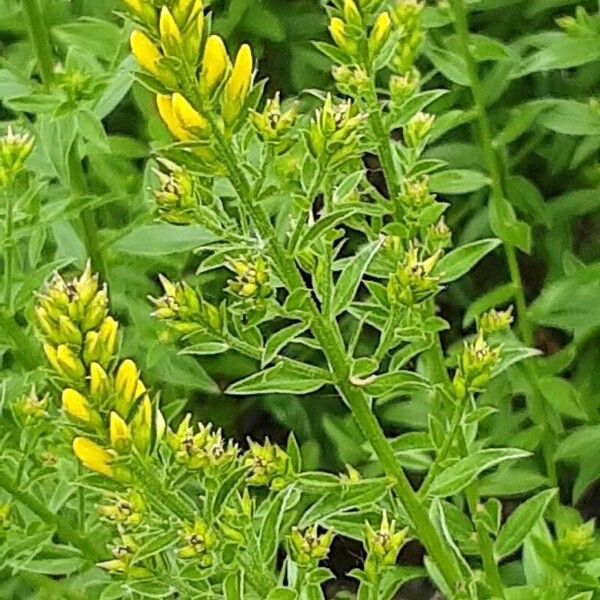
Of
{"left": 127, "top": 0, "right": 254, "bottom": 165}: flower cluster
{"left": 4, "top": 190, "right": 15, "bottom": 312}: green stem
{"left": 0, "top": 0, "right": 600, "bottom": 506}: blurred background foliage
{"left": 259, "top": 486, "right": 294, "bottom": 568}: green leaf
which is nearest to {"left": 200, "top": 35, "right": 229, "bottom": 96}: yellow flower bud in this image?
{"left": 127, "top": 0, "right": 254, "bottom": 165}: flower cluster

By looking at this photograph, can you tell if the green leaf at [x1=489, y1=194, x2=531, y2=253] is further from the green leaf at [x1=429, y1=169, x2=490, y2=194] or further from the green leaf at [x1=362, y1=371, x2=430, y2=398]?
the green leaf at [x1=362, y1=371, x2=430, y2=398]

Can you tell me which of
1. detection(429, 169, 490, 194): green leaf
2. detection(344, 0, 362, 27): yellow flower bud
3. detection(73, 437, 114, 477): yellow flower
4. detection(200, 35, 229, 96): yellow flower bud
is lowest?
detection(429, 169, 490, 194): green leaf

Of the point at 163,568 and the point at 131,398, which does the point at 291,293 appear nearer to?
the point at 131,398

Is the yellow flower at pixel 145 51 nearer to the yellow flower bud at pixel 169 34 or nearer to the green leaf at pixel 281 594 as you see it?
the yellow flower bud at pixel 169 34

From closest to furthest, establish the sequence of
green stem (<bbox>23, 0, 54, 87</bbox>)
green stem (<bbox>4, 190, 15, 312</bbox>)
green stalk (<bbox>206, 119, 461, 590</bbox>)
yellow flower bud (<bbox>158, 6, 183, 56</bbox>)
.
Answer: yellow flower bud (<bbox>158, 6, 183, 56</bbox>), green stalk (<bbox>206, 119, 461, 590</bbox>), green stem (<bbox>4, 190, 15, 312</bbox>), green stem (<bbox>23, 0, 54, 87</bbox>)

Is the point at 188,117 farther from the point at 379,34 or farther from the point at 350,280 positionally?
the point at 379,34

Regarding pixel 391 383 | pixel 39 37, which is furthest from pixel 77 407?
pixel 39 37
